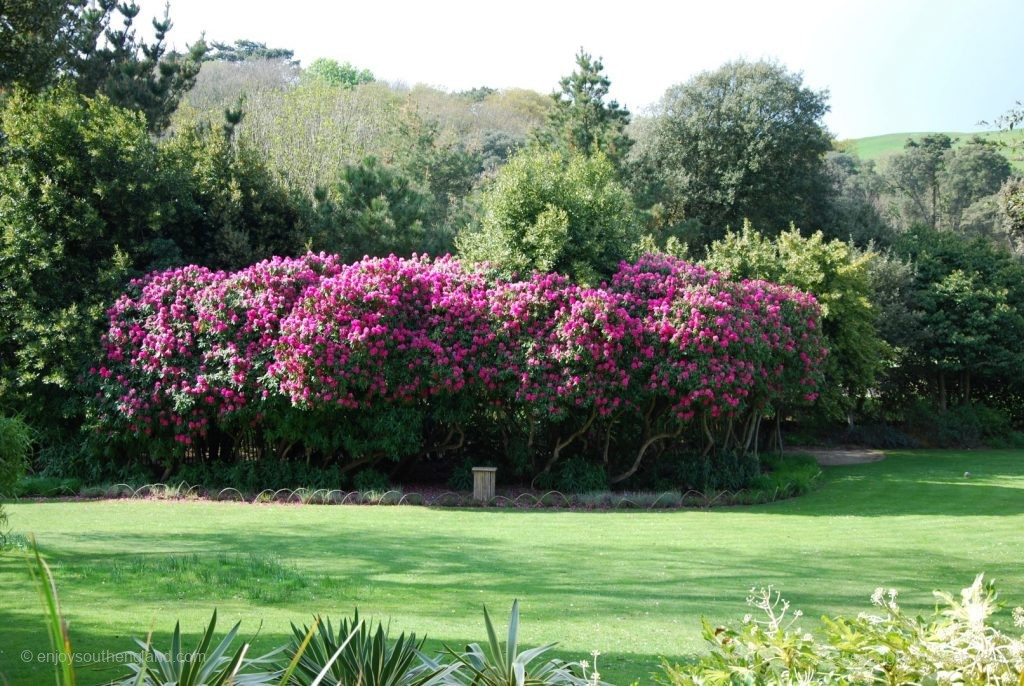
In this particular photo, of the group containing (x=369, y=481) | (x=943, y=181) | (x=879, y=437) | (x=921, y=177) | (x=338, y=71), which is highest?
(x=338, y=71)

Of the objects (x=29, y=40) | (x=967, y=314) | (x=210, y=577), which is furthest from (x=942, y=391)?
(x=29, y=40)

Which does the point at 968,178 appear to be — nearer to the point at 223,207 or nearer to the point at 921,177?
the point at 921,177

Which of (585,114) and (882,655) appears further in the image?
(585,114)

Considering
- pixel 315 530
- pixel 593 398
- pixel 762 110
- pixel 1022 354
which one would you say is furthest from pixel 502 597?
pixel 762 110

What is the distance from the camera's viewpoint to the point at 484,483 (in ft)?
53.6

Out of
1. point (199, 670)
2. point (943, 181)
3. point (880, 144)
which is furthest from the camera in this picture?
point (880, 144)

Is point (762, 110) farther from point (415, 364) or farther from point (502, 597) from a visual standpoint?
point (502, 597)

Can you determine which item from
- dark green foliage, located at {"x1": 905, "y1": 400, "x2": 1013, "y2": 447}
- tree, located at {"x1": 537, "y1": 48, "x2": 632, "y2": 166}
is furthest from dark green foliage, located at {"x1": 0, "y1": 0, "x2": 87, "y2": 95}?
dark green foliage, located at {"x1": 905, "y1": 400, "x2": 1013, "y2": 447}

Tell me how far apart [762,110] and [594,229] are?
2099cm

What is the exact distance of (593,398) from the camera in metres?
16.4

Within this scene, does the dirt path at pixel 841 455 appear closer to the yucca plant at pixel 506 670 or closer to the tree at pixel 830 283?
the tree at pixel 830 283

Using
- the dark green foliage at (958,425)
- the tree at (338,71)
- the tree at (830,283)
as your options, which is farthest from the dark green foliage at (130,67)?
the tree at (338,71)

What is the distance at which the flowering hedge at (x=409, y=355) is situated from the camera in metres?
16.4

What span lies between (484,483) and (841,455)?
1469 centimetres
